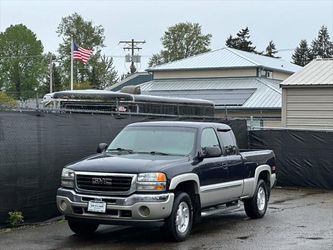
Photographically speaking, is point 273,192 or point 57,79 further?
point 57,79

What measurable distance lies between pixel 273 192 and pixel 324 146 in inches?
88.8

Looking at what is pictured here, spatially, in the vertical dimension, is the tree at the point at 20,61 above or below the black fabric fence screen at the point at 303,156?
above

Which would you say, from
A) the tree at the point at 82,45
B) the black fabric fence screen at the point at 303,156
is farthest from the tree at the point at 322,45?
Result: the black fabric fence screen at the point at 303,156

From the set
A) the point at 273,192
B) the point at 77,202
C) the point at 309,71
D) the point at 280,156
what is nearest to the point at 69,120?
the point at 77,202

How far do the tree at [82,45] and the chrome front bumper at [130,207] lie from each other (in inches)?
2464

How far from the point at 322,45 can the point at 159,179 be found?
102m

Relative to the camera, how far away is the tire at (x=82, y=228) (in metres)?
9.82

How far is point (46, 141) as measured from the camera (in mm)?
11234

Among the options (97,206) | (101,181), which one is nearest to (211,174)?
(101,181)

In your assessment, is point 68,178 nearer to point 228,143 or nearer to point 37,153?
point 37,153

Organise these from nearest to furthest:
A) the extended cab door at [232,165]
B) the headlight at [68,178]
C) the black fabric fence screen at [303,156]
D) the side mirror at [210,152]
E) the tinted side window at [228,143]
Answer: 1. the headlight at [68,178]
2. the side mirror at [210,152]
3. the extended cab door at [232,165]
4. the tinted side window at [228,143]
5. the black fabric fence screen at [303,156]

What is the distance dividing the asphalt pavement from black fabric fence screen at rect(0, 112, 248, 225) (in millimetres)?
437

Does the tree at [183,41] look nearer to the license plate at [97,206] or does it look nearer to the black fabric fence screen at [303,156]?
the black fabric fence screen at [303,156]

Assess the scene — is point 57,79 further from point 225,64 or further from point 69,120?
point 69,120
